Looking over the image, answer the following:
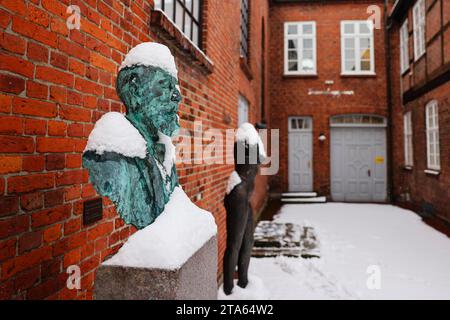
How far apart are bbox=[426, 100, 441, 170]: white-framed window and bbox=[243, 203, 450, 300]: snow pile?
1.92 meters

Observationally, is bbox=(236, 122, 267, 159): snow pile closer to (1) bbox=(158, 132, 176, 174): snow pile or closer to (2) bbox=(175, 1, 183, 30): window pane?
(2) bbox=(175, 1, 183, 30): window pane

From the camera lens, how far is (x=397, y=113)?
10.8 m

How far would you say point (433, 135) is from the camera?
26.9 ft

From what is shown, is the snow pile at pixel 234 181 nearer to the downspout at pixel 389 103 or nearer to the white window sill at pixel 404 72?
the white window sill at pixel 404 72

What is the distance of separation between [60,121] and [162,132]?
19.0 inches

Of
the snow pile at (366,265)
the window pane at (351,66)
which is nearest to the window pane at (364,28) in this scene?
the window pane at (351,66)

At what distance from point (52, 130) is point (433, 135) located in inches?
368

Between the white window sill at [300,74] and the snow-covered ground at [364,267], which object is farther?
the white window sill at [300,74]

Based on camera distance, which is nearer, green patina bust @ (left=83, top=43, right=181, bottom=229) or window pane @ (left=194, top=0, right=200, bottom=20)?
green patina bust @ (left=83, top=43, right=181, bottom=229)

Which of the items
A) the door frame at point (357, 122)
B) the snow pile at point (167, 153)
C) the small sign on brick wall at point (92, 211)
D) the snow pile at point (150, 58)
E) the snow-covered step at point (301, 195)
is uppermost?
the door frame at point (357, 122)

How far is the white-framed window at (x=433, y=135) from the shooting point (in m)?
8.00

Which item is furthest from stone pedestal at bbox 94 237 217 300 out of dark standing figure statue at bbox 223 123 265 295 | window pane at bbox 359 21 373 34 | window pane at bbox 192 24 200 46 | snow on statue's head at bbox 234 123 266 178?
window pane at bbox 359 21 373 34

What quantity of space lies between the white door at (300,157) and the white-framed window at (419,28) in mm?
3958

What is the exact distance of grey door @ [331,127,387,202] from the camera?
1127cm
